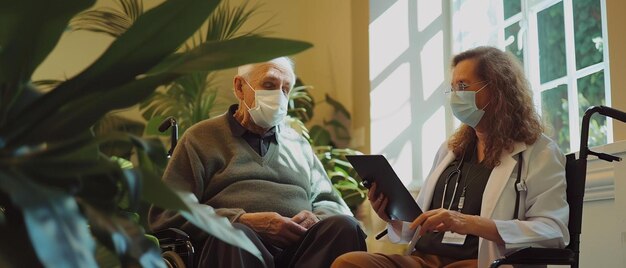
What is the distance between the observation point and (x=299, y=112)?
185 inches

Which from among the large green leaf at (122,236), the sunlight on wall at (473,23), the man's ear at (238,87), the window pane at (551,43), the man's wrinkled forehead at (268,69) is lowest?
the large green leaf at (122,236)

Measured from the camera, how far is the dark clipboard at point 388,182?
2420mm

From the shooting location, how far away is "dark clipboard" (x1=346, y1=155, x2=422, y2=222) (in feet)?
7.94

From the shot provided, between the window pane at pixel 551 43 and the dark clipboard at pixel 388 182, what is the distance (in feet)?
4.60

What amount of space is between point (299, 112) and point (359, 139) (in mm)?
445

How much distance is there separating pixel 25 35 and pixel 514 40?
139 inches

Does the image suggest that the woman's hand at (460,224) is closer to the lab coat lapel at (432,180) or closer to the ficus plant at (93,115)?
the lab coat lapel at (432,180)

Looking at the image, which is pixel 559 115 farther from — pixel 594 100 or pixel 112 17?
pixel 112 17

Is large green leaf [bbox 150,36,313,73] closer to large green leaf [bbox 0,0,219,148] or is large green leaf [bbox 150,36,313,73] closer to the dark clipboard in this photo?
large green leaf [bbox 0,0,219,148]

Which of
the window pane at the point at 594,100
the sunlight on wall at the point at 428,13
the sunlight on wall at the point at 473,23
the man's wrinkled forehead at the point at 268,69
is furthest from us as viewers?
the sunlight on wall at the point at 428,13

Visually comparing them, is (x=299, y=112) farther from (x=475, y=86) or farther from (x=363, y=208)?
(x=475, y=86)

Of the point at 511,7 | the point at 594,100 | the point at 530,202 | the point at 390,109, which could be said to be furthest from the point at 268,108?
the point at 511,7

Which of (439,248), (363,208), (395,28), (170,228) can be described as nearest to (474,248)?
(439,248)

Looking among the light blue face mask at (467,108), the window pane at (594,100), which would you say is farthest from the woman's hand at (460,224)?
the window pane at (594,100)
